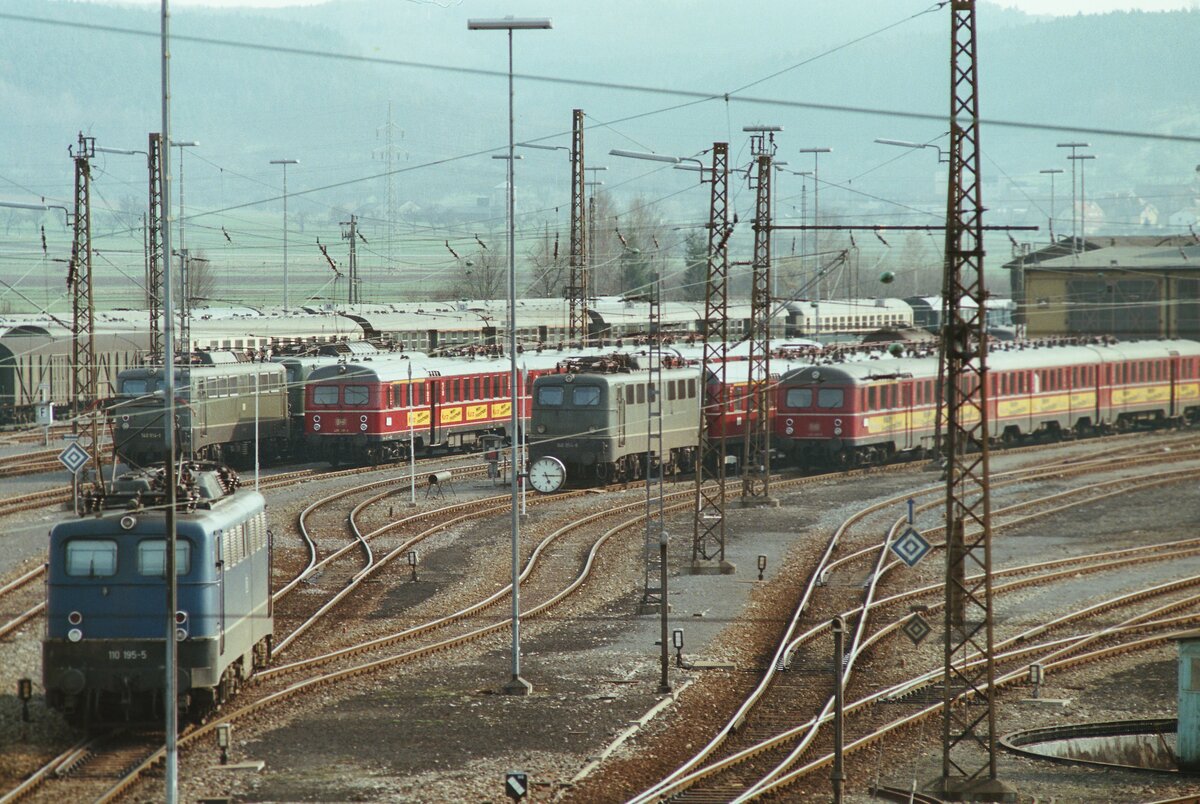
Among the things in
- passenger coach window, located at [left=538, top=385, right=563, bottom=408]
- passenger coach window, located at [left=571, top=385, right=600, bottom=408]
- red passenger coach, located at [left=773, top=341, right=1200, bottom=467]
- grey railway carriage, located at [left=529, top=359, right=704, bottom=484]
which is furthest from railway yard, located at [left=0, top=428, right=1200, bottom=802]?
red passenger coach, located at [left=773, top=341, right=1200, bottom=467]

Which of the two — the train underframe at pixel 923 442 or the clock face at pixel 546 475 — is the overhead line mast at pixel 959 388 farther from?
the train underframe at pixel 923 442

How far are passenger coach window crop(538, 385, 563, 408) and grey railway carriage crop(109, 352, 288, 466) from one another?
7.96 m

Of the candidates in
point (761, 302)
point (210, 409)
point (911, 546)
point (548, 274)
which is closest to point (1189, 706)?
point (911, 546)

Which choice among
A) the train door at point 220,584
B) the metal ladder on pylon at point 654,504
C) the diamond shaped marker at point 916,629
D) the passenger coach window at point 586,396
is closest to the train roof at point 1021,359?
the metal ladder on pylon at point 654,504

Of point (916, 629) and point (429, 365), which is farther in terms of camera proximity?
point (429, 365)

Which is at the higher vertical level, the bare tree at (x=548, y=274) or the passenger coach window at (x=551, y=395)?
the bare tree at (x=548, y=274)

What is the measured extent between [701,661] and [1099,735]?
6213mm

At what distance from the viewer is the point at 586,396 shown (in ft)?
152

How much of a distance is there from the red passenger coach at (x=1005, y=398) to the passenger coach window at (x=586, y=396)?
27.9 feet

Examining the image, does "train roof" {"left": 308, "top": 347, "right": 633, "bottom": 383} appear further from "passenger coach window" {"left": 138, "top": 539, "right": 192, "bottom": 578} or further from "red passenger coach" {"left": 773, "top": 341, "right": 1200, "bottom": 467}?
"passenger coach window" {"left": 138, "top": 539, "right": 192, "bottom": 578}

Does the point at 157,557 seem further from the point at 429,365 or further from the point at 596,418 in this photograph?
the point at 429,365

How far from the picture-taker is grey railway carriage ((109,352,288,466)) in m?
47.4

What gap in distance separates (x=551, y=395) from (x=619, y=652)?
68.6 ft

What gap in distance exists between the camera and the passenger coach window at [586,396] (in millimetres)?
46219
